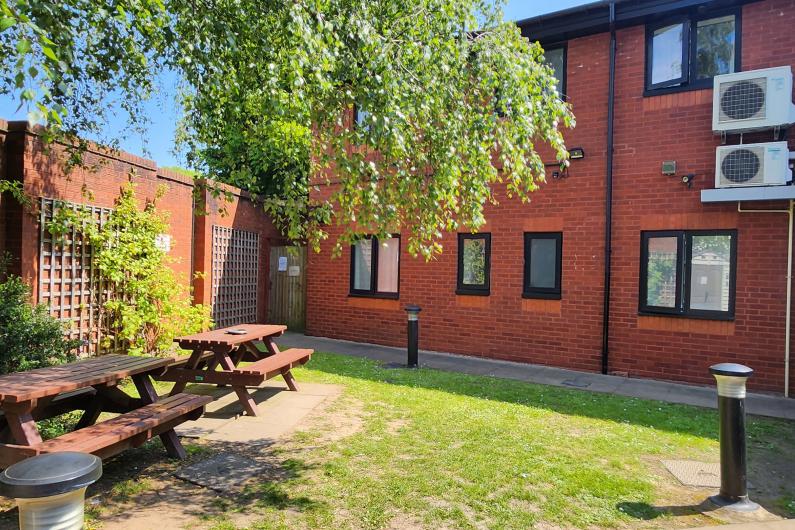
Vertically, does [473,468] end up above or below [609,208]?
below

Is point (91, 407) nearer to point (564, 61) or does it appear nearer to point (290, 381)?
point (290, 381)


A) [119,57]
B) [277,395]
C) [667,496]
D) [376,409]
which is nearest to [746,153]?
[667,496]

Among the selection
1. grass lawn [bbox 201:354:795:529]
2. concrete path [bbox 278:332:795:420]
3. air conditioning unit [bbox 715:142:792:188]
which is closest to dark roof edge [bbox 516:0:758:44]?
air conditioning unit [bbox 715:142:792:188]

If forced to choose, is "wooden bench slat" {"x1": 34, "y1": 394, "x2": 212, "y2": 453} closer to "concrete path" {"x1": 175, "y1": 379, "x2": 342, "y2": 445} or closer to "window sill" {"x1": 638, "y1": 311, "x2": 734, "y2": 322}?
"concrete path" {"x1": 175, "y1": 379, "x2": 342, "y2": 445}

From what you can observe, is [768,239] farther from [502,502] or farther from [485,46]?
[502,502]

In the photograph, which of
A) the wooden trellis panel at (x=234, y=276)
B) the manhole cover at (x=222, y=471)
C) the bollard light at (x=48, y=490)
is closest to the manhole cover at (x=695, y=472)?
the manhole cover at (x=222, y=471)

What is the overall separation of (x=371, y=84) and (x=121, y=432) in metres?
2.86

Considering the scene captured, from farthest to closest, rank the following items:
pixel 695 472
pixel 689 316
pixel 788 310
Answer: pixel 689 316
pixel 788 310
pixel 695 472

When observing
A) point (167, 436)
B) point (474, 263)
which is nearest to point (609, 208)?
point (474, 263)

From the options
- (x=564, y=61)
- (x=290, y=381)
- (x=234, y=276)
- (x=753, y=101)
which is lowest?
(x=290, y=381)

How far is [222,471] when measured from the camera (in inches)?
152

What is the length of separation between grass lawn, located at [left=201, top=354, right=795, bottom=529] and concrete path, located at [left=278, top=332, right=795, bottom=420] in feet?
1.72

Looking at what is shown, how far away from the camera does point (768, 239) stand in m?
6.96

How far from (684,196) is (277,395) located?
6393mm
